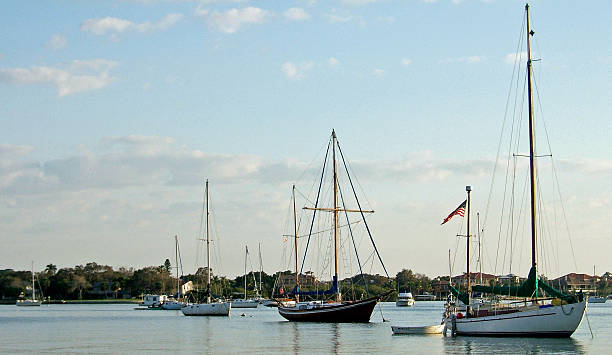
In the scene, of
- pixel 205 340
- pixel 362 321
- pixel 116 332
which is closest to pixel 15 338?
pixel 116 332

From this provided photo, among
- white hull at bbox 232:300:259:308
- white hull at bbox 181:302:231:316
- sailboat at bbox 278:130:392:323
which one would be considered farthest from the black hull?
white hull at bbox 232:300:259:308

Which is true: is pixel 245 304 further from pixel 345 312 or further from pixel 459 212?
pixel 459 212

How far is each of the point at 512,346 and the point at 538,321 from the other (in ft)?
9.83

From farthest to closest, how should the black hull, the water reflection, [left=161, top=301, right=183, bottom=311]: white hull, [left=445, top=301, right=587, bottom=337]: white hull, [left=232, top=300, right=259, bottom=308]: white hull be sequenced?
1. [left=232, top=300, right=259, bottom=308]: white hull
2. [left=161, top=301, right=183, bottom=311]: white hull
3. the black hull
4. [left=445, top=301, right=587, bottom=337]: white hull
5. the water reflection

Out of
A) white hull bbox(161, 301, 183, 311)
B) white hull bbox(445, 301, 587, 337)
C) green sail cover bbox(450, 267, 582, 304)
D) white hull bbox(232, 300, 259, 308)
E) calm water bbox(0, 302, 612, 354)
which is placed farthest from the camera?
white hull bbox(232, 300, 259, 308)

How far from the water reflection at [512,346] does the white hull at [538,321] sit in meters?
0.53

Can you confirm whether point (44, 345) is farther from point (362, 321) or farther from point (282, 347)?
point (362, 321)

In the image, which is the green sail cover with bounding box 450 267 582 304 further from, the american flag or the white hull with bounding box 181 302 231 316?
the white hull with bounding box 181 302 231 316

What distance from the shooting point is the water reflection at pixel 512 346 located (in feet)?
168

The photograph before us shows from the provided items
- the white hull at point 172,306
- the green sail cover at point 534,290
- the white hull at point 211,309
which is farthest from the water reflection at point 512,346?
the white hull at point 172,306

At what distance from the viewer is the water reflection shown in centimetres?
5134

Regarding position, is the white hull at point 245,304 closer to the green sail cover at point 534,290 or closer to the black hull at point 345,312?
the black hull at point 345,312

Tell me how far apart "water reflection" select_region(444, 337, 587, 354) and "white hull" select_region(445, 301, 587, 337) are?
0.53m

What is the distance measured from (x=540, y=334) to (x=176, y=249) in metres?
117
